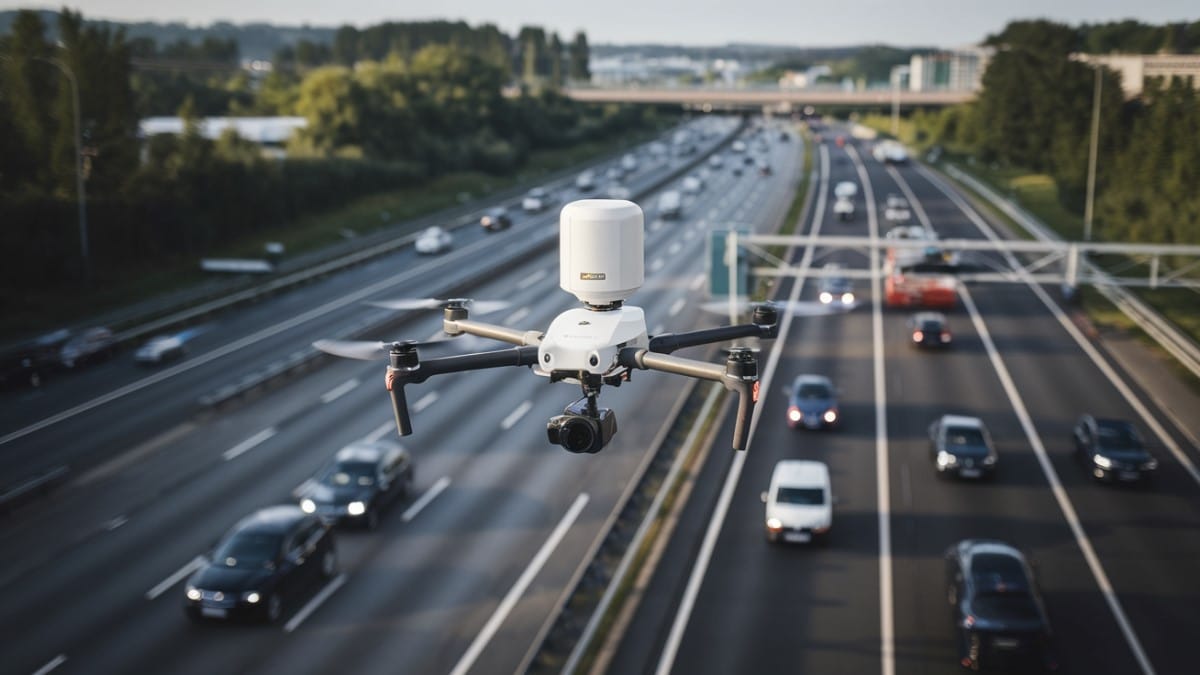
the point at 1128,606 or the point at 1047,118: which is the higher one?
the point at 1047,118

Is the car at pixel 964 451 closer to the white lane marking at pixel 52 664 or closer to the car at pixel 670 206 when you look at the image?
the white lane marking at pixel 52 664

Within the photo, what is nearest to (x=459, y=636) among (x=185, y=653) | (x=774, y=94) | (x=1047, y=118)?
(x=185, y=653)

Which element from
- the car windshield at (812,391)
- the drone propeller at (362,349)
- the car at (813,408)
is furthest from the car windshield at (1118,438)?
Result: the drone propeller at (362,349)

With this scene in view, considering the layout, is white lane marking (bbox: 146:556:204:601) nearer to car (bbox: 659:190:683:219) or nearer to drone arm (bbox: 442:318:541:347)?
drone arm (bbox: 442:318:541:347)

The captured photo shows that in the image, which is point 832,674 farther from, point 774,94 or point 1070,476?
point 774,94

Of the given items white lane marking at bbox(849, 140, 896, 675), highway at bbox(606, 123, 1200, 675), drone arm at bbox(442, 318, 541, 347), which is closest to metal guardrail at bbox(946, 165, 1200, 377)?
highway at bbox(606, 123, 1200, 675)
